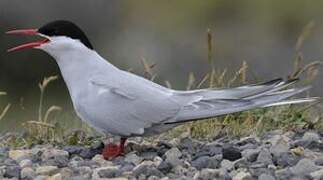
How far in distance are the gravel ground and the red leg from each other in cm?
4

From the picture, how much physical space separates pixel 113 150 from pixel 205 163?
1.88ft

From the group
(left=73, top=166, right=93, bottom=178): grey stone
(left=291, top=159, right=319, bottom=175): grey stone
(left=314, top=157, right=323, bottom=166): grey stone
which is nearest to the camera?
(left=291, top=159, right=319, bottom=175): grey stone

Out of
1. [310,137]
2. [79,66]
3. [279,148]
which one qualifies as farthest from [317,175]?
[79,66]

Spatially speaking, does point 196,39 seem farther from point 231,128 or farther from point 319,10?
point 231,128

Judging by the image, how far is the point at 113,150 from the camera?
20.3 feet

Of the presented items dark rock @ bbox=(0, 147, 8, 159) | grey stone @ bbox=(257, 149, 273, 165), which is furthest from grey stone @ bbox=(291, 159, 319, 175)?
dark rock @ bbox=(0, 147, 8, 159)

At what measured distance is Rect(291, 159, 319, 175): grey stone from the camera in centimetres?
558

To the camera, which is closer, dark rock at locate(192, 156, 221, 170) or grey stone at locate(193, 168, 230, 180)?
grey stone at locate(193, 168, 230, 180)

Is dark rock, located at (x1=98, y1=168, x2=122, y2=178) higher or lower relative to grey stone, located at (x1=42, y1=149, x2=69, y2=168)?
lower

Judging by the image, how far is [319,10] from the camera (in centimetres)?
1566

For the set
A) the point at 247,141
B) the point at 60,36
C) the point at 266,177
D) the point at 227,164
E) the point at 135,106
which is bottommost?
the point at 266,177

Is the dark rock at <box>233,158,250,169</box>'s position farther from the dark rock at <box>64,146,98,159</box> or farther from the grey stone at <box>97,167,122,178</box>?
the dark rock at <box>64,146,98,159</box>

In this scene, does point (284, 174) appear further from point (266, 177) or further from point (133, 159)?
point (133, 159)

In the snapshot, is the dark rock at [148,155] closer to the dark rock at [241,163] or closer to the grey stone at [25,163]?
the dark rock at [241,163]
